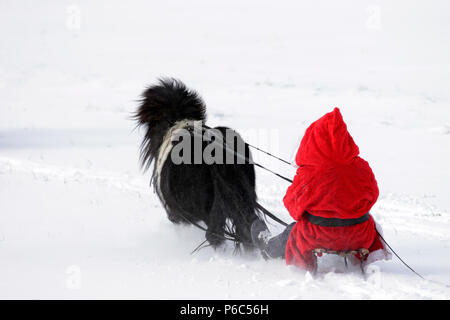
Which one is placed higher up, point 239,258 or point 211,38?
point 211,38

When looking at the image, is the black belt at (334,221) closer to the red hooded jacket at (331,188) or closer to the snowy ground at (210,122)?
the red hooded jacket at (331,188)

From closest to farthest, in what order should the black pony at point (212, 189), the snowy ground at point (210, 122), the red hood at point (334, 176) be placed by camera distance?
the red hood at point (334, 176)
the snowy ground at point (210, 122)
the black pony at point (212, 189)

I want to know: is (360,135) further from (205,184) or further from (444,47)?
(444,47)

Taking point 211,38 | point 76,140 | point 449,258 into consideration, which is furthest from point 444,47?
point 449,258

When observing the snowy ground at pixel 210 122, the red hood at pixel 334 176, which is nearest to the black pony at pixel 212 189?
the snowy ground at pixel 210 122

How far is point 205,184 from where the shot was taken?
3430mm

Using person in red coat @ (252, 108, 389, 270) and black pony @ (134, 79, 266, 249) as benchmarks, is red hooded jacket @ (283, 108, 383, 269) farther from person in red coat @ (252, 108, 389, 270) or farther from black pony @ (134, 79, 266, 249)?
black pony @ (134, 79, 266, 249)

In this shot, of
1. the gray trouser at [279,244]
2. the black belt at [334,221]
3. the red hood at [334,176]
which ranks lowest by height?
the gray trouser at [279,244]

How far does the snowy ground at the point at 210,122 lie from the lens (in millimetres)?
2961

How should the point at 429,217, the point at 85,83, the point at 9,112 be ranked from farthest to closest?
1. the point at 85,83
2. the point at 9,112
3. the point at 429,217

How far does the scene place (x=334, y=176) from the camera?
268 cm

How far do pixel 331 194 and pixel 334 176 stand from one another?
0.10m

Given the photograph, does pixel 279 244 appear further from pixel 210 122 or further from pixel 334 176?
pixel 210 122
